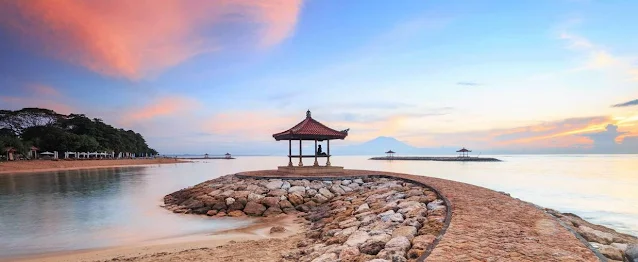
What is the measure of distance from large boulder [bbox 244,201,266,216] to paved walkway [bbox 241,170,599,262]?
7280 millimetres

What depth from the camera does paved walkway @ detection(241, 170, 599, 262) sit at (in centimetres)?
437

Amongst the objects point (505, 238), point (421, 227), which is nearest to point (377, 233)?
point (421, 227)

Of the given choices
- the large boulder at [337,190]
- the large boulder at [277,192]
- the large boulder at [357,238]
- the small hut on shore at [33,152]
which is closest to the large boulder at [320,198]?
the large boulder at [337,190]

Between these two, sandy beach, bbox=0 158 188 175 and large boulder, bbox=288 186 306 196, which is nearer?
large boulder, bbox=288 186 306 196

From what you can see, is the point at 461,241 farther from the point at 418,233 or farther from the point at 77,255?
the point at 77,255

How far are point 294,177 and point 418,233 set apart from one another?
9649mm

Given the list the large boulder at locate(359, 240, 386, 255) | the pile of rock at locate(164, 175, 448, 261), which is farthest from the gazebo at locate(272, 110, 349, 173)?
the large boulder at locate(359, 240, 386, 255)

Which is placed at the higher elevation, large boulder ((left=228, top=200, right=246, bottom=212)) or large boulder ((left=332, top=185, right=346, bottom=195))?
large boulder ((left=332, top=185, right=346, bottom=195))

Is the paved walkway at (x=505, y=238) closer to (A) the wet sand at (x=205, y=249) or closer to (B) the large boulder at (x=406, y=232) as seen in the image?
(B) the large boulder at (x=406, y=232)

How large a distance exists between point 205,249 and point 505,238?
248 inches

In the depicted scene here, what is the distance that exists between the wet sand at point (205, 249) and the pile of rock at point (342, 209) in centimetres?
65

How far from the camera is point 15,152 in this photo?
2002 inches

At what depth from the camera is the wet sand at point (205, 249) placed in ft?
24.1

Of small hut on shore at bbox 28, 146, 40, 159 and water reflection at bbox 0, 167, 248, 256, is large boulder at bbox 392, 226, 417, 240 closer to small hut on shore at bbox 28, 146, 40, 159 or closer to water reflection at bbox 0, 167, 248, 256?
water reflection at bbox 0, 167, 248, 256
